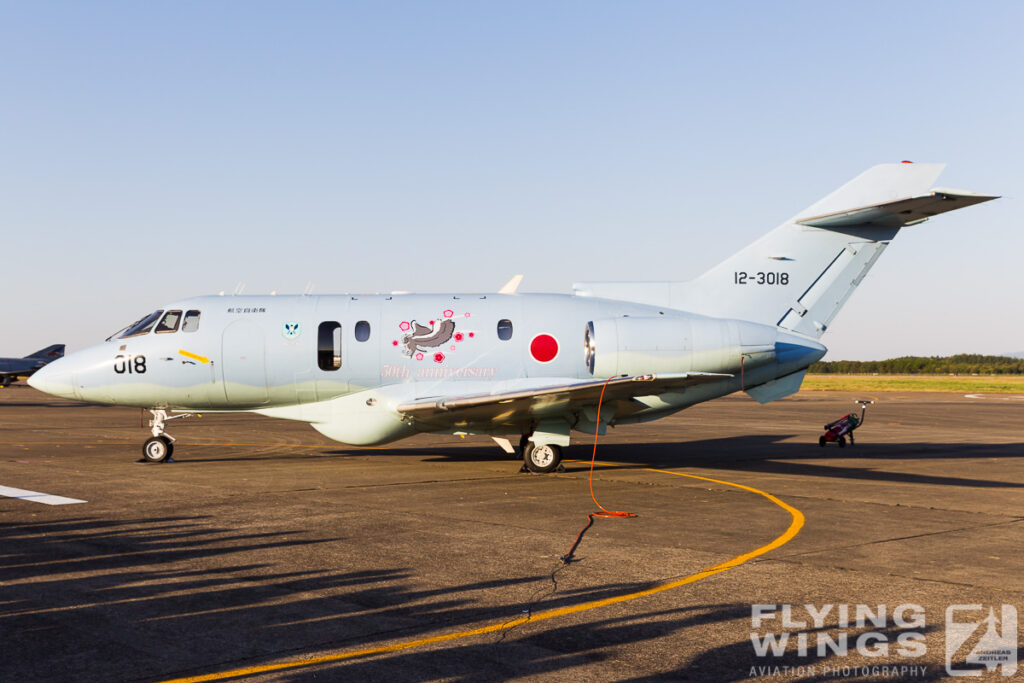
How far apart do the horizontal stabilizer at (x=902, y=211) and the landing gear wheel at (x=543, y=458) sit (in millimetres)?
7341

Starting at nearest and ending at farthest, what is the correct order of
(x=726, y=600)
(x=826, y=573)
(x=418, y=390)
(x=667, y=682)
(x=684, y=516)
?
(x=667, y=682) < (x=726, y=600) < (x=826, y=573) < (x=684, y=516) < (x=418, y=390)

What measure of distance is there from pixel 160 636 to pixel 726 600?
15.3 feet

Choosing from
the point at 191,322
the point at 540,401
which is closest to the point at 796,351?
the point at 540,401

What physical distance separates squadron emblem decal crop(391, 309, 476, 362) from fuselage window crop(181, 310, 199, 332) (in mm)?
4450

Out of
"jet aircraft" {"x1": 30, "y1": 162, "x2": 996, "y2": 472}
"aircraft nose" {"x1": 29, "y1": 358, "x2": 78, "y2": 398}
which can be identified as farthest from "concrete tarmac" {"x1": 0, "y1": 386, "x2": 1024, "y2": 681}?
"aircraft nose" {"x1": 29, "y1": 358, "x2": 78, "y2": 398}

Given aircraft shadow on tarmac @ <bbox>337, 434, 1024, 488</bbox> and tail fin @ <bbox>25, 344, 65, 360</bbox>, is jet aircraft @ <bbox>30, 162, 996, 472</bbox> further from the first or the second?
tail fin @ <bbox>25, 344, 65, 360</bbox>

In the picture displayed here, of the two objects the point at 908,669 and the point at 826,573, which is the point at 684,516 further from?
the point at 908,669

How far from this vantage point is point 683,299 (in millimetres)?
18219

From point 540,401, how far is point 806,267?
22.4ft

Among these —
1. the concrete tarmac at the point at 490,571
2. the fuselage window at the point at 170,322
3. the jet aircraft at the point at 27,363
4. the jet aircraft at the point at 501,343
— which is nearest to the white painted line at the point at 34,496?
the concrete tarmac at the point at 490,571

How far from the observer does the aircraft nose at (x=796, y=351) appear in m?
17.3

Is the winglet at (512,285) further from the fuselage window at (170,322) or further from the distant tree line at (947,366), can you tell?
the distant tree line at (947,366)

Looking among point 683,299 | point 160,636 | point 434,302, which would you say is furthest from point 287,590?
point 683,299

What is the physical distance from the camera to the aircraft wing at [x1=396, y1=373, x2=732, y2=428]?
1489 centimetres
